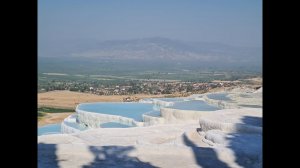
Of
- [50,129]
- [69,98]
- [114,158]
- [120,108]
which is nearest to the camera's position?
[114,158]

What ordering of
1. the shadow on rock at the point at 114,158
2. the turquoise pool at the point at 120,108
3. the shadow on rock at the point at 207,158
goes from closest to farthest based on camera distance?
the shadow on rock at the point at 114,158 → the shadow on rock at the point at 207,158 → the turquoise pool at the point at 120,108

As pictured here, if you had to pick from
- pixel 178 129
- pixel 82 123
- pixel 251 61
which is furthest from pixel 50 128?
pixel 251 61

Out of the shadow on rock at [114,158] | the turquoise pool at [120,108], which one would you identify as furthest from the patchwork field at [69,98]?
the shadow on rock at [114,158]

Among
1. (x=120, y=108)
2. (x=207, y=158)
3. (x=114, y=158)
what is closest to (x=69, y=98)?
(x=120, y=108)

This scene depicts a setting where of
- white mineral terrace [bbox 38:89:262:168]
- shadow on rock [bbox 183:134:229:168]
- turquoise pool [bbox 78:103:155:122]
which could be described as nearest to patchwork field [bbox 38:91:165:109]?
turquoise pool [bbox 78:103:155:122]

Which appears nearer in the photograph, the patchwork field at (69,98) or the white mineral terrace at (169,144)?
the white mineral terrace at (169,144)

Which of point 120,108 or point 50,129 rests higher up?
point 120,108

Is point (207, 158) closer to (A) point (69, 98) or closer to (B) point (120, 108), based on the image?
(B) point (120, 108)

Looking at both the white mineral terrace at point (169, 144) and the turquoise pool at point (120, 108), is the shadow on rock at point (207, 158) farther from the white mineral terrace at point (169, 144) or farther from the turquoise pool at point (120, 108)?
the turquoise pool at point (120, 108)
